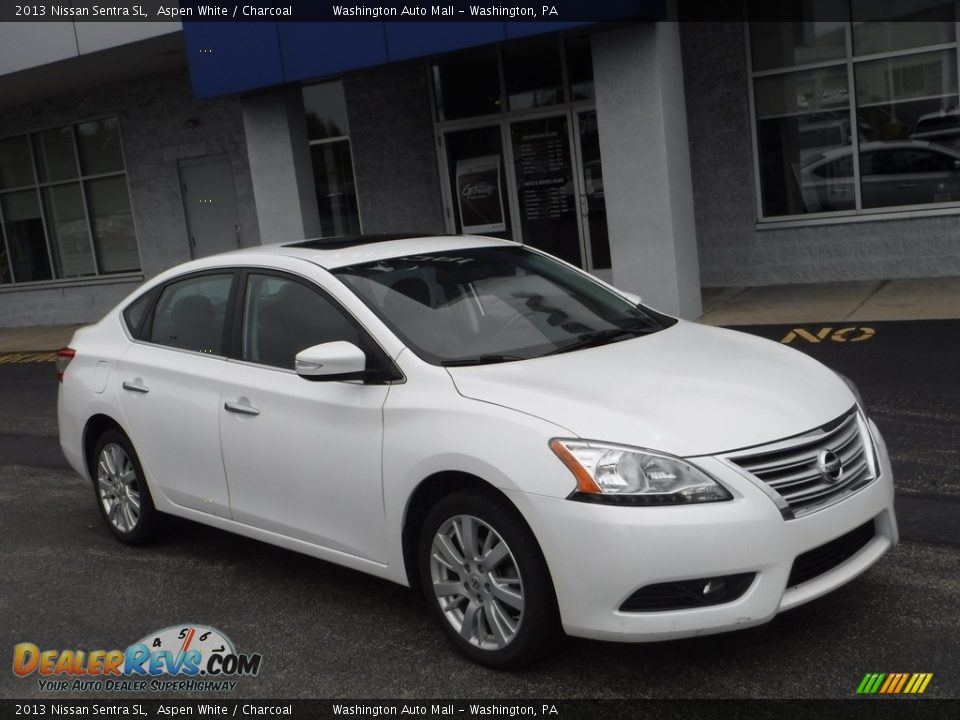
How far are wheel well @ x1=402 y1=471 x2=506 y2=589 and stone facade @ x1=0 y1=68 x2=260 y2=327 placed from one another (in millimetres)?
12559

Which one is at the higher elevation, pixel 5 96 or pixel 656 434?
pixel 5 96

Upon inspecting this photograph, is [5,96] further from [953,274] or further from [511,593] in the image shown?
[511,593]

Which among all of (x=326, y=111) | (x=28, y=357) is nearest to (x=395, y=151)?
(x=326, y=111)

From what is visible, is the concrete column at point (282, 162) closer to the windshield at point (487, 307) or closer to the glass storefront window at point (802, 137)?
the glass storefront window at point (802, 137)

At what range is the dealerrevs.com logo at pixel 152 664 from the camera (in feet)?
14.3

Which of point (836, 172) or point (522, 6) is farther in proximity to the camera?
point (836, 172)

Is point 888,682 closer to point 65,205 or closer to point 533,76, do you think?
point 533,76

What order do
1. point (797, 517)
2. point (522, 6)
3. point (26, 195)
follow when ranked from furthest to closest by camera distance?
point (26, 195) → point (522, 6) → point (797, 517)

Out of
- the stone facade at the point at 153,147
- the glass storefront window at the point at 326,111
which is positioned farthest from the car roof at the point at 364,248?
the stone facade at the point at 153,147

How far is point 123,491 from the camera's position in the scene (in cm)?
602

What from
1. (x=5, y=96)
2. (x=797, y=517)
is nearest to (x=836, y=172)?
(x=797, y=517)

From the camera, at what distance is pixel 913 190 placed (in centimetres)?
1191

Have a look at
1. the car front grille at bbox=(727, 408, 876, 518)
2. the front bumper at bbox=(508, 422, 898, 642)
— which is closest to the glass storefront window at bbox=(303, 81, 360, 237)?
the car front grille at bbox=(727, 408, 876, 518)

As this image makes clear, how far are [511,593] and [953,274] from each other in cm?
936
